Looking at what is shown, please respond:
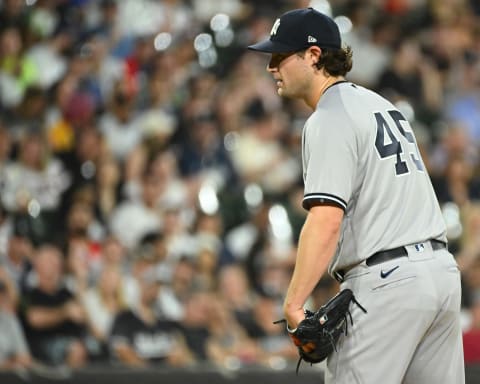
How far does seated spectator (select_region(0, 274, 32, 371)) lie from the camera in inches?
291

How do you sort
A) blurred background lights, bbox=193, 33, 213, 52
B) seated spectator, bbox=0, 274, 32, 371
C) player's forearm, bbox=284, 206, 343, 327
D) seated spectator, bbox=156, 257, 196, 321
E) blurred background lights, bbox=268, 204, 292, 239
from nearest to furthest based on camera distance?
player's forearm, bbox=284, 206, 343, 327
seated spectator, bbox=0, 274, 32, 371
seated spectator, bbox=156, 257, 196, 321
blurred background lights, bbox=268, 204, 292, 239
blurred background lights, bbox=193, 33, 213, 52

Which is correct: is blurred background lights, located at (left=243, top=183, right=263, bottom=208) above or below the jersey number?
below

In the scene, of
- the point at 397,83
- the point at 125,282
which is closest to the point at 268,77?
the point at 397,83

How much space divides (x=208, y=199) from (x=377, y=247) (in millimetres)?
5430

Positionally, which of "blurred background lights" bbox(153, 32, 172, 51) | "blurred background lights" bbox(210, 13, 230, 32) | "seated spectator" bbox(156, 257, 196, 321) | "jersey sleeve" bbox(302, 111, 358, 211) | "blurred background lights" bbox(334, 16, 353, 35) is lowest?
"seated spectator" bbox(156, 257, 196, 321)

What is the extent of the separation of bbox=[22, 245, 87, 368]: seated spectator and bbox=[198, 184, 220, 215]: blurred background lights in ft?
5.19

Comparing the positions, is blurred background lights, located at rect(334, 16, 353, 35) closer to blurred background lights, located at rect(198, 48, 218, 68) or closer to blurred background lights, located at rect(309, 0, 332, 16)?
blurred background lights, located at rect(309, 0, 332, 16)

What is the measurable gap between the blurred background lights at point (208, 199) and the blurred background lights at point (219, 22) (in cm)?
225

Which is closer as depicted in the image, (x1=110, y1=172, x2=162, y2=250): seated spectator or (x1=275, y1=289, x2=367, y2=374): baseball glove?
(x1=275, y1=289, x2=367, y2=374): baseball glove

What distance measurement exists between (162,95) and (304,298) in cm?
643

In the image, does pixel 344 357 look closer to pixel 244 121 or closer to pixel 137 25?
pixel 244 121

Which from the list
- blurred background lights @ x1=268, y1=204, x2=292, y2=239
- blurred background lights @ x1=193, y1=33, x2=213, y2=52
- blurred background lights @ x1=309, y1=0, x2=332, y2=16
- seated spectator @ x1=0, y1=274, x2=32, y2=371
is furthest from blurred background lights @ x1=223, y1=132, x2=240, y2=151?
seated spectator @ x1=0, y1=274, x2=32, y2=371

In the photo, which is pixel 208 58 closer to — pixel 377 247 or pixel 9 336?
pixel 9 336

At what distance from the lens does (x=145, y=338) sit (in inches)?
301
